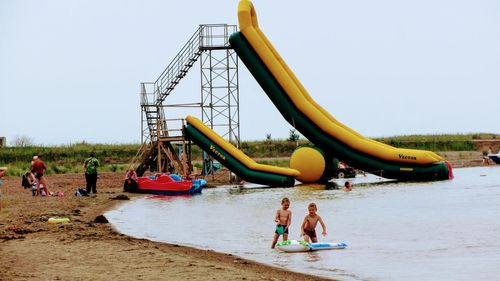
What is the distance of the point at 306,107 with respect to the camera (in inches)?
1496

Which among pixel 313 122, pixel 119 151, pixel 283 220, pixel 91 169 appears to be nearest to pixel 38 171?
pixel 91 169

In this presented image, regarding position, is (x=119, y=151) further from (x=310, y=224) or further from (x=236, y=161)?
(x=310, y=224)

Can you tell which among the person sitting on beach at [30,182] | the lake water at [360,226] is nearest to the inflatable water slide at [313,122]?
the lake water at [360,226]

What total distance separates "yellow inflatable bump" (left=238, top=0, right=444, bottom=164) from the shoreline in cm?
1726

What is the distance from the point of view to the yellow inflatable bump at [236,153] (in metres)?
37.6

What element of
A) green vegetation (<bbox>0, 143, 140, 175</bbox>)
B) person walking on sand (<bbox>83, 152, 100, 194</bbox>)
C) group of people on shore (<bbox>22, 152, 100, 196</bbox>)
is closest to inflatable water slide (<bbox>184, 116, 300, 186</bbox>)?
group of people on shore (<bbox>22, 152, 100, 196</bbox>)

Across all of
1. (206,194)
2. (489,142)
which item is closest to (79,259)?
(206,194)

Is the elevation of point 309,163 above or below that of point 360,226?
above

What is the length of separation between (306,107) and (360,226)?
53.5 feet

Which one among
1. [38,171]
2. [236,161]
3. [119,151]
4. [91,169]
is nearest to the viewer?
[38,171]

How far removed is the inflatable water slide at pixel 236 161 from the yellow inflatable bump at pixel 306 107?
248 centimetres

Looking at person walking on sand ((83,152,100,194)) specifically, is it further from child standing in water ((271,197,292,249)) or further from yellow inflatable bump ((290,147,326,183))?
child standing in water ((271,197,292,249))

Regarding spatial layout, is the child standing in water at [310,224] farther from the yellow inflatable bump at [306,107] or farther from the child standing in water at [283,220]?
the yellow inflatable bump at [306,107]

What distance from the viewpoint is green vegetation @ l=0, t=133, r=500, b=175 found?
5653 cm
